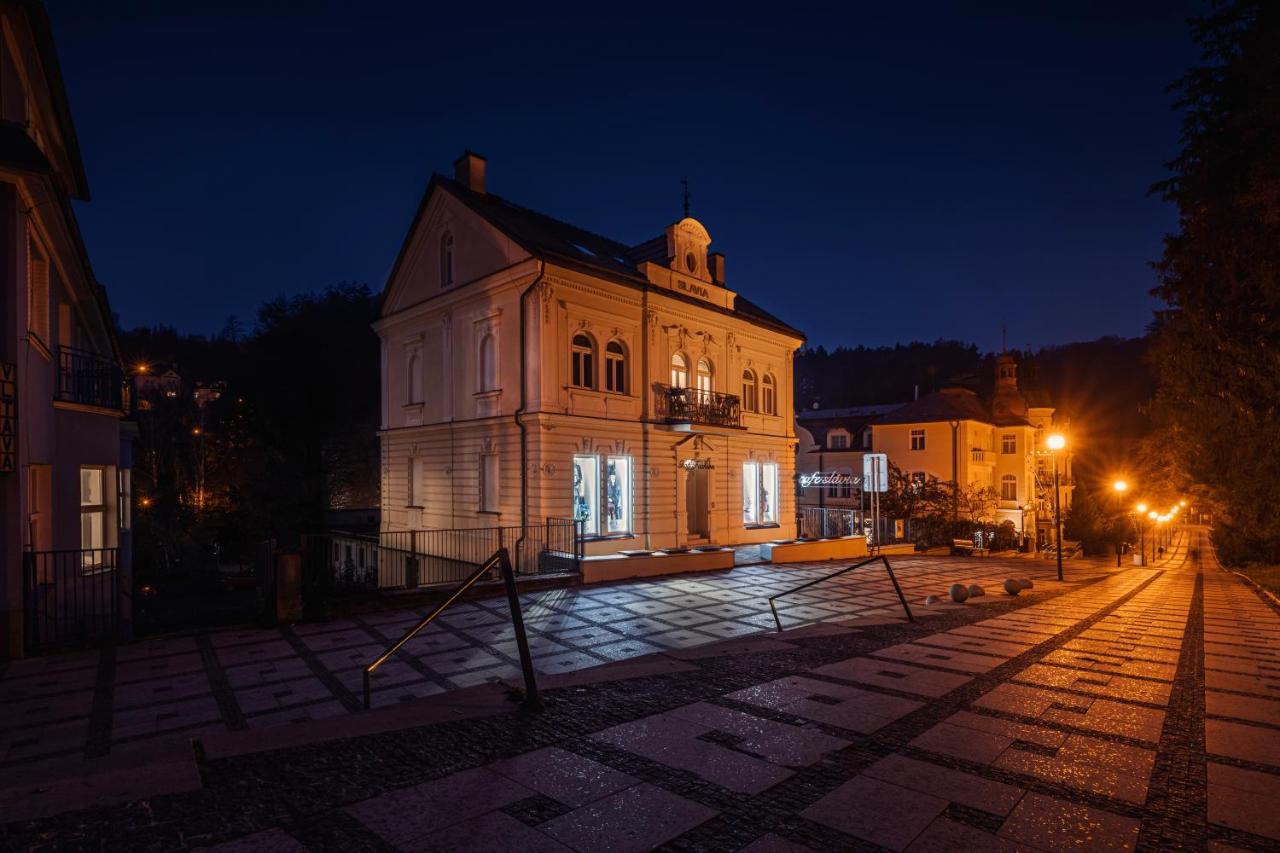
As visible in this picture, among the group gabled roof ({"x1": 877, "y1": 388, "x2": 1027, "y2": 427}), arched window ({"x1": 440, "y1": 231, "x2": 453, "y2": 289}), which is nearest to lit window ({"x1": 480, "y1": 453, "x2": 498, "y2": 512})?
arched window ({"x1": 440, "y1": 231, "x2": 453, "y2": 289})

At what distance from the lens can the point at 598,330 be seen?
21719mm

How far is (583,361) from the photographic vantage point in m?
21.5

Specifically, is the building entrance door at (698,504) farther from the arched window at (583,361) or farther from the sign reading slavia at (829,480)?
the sign reading slavia at (829,480)

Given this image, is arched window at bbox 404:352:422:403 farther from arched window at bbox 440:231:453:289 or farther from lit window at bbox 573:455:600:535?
lit window at bbox 573:455:600:535

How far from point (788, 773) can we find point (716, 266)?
25663 millimetres

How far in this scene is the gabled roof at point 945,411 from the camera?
4662 centimetres

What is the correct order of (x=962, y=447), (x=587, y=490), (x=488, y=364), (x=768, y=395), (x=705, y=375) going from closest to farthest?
(x=587, y=490) → (x=488, y=364) → (x=705, y=375) → (x=768, y=395) → (x=962, y=447)

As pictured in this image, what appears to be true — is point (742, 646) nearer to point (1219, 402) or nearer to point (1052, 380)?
point (1219, 402)

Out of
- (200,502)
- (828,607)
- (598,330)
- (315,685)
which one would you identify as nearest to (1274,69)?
(828,607)

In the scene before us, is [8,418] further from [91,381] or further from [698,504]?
[698,504]

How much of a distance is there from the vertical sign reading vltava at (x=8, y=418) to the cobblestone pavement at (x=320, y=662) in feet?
8.60

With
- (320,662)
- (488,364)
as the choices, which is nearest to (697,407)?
(488,364)

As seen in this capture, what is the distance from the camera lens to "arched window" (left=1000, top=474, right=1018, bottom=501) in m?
51.1

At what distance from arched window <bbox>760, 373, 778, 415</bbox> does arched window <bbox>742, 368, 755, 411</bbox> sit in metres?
0.59
